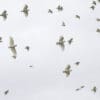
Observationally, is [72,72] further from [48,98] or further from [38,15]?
[38,15]

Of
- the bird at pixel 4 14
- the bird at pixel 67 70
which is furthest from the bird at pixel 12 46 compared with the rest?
the bird at pixel 67 70

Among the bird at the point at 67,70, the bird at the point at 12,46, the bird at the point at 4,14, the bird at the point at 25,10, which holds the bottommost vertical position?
the bird at the point at 67,70

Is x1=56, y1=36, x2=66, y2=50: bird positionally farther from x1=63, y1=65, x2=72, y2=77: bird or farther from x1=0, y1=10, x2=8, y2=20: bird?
x1=0, y1=10, x2=8, y2=20: bird

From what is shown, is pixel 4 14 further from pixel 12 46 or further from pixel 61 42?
pixel 61 42

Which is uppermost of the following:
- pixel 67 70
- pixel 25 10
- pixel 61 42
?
pixel 25 10

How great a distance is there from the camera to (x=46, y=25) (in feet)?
5.23

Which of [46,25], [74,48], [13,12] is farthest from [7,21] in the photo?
[74,48]

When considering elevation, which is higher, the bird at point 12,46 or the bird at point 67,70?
the bird at point 12,46

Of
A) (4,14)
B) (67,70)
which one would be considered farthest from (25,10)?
(67,70)

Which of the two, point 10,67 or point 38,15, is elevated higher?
point 38,15

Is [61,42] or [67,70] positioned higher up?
[61,42]

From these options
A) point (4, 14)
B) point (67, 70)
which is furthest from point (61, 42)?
Answer: point (4, 14)

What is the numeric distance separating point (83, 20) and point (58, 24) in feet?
0.36

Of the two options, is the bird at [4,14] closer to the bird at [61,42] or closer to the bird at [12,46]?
the bird at [12,46]
